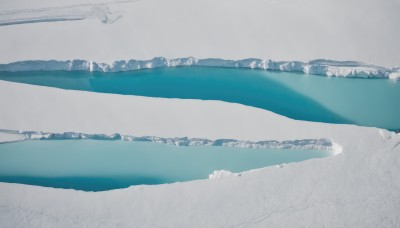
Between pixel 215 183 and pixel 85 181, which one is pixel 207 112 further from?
pixel 85 181

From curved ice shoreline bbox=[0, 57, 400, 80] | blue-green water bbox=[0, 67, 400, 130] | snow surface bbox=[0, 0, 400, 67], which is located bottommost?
blue-green water bbox=[0, 67, 400, 130]

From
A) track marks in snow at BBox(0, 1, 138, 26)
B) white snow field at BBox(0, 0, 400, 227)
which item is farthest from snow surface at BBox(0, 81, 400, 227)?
track marks in snow at BBox(0, 1, 138, 26)

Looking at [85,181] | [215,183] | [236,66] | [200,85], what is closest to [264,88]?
[236,66]

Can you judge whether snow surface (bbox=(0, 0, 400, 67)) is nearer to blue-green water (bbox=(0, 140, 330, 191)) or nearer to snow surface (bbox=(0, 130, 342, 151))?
snow surface (bbox=(0, 130, 342, 151))

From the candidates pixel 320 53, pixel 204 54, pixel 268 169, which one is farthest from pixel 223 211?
pixel 320 53

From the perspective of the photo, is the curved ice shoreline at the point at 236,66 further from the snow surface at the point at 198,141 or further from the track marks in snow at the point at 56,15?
the snow surface at the point at 198,141

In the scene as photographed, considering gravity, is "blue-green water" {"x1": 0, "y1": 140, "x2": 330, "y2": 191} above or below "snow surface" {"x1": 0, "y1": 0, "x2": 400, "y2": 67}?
below
